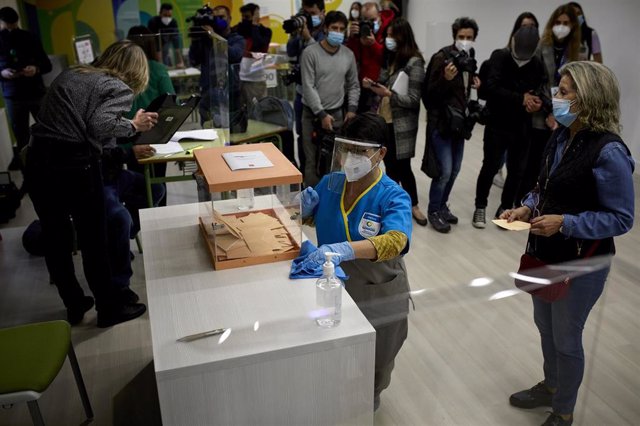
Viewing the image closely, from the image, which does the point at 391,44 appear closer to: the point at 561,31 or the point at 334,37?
the point at 334,37

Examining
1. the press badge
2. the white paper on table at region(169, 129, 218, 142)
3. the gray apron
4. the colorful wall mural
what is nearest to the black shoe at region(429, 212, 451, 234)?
the white paper on table at region(169, 129, 218, 142)

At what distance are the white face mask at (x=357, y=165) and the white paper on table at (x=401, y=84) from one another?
2131 millimetres

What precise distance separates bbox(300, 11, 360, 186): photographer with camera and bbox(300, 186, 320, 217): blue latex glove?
76.0 inches

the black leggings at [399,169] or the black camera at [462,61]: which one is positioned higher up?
the black camera at [462,61]

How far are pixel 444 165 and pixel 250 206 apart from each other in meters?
2.12

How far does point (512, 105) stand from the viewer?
369 centimetres

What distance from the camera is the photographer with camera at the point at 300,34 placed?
4.31m

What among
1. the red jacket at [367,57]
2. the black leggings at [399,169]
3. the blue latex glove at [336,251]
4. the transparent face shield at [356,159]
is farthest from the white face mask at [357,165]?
the red jacket at [367,57]

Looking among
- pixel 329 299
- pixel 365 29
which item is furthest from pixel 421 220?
pixel 329 299

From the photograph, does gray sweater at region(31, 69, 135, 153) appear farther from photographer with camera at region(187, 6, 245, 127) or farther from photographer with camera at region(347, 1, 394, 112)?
photographer with camera at region(347, 1, 394, 112)

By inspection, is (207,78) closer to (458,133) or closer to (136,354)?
(458,133)

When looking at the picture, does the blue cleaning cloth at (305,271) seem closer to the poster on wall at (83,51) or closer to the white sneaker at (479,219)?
the white sneaker at (479,219)

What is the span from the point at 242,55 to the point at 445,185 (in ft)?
6.65

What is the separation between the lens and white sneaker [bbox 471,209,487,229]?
377 cm
